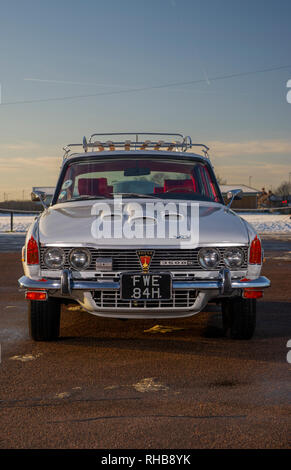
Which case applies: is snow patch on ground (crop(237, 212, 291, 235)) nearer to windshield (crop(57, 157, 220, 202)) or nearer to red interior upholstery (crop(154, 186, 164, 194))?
windshield (crop(57, 157, 220, 202))

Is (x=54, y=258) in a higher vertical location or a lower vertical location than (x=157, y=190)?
lower

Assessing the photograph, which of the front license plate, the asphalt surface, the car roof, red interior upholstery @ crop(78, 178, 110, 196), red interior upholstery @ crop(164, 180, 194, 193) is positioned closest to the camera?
the asphalt surface

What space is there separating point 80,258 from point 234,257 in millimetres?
1313

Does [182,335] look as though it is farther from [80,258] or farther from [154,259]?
[80,258]

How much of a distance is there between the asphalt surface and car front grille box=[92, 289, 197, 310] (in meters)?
0.42

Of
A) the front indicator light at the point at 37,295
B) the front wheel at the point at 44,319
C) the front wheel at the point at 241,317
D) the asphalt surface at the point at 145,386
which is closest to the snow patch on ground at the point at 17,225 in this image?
the asphalt surface at the point at 145,386

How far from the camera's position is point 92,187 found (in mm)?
6293

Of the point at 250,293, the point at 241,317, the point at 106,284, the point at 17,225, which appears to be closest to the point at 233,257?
the point at 250,293

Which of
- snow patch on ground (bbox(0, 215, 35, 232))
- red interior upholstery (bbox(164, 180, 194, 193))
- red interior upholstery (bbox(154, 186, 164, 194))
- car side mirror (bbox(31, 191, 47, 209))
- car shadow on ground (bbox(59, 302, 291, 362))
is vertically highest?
red interior upholstery (bbox(164, 180, 194, 193))

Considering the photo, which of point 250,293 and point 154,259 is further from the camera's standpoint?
point 250,293

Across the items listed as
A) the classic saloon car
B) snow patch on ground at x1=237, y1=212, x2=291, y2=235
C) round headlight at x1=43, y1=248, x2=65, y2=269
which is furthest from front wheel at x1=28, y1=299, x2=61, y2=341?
snow patch on ground at x1=237, y1=212, x2=291, y2=235

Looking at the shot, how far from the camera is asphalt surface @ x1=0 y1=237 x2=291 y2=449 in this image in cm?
312

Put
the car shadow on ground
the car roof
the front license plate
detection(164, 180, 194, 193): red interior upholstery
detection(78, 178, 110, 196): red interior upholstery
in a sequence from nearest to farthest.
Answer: the front license plate, the car shadow on ground, detection(78, 178, 110, 196): red interior upholstery, detection(164, 180, 194, 193): red interior upholstery, the car roof
